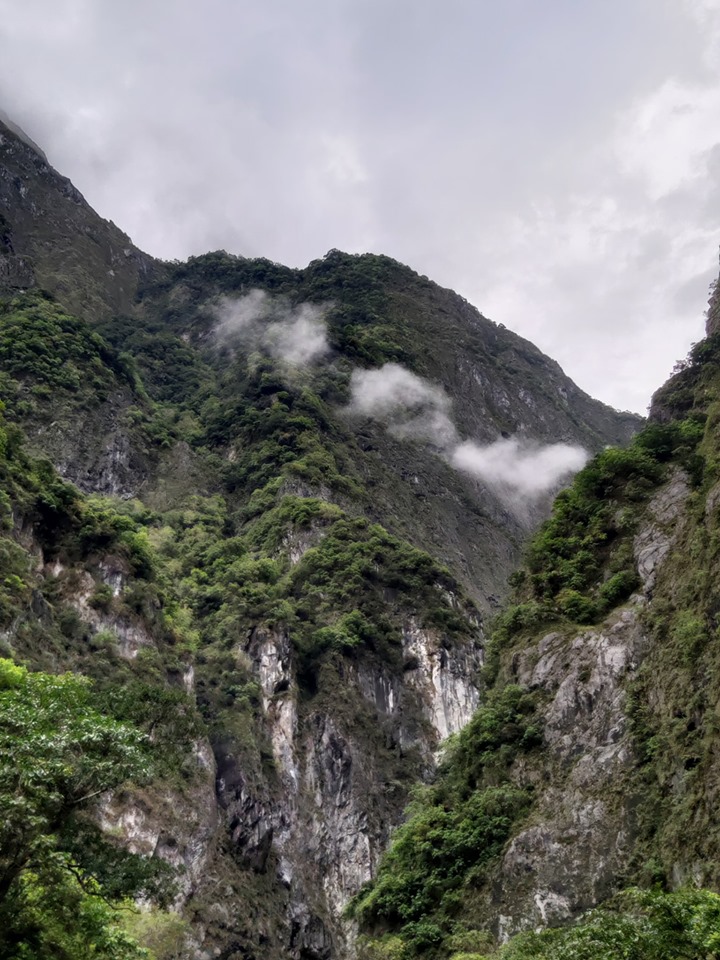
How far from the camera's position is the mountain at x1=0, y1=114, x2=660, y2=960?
2614 cm

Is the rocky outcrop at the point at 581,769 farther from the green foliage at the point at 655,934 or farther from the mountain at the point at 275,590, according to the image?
the green foliage at the point at 655,934

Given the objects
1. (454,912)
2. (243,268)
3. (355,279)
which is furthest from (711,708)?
(243,268)

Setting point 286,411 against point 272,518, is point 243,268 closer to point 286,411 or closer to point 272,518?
point 286,411

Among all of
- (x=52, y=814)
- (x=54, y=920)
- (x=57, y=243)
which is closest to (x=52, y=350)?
(x=57, y=243)

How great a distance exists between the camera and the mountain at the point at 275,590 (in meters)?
26.1

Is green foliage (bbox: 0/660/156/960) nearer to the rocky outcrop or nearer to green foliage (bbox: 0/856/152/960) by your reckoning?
green foliage (bbox: 0/856/152/960)

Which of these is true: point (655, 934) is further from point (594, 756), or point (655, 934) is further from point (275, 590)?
point (275, 590)

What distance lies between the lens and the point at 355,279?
139 metres

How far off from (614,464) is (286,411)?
5640 centimetres

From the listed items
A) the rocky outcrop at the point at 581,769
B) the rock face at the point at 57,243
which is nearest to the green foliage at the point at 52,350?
the rock face at the point at 57,243

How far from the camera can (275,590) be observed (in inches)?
2446

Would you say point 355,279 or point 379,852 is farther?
point 355,279

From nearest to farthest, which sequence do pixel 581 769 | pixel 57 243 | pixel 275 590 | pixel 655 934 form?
pixel 655 934, pixel 581 769, pixel 275 590, pixel 57 243

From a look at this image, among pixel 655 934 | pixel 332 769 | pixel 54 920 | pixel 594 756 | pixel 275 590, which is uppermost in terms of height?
pixel 275 590
